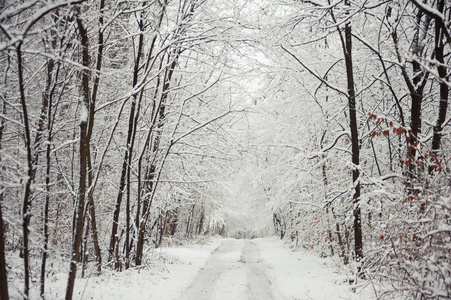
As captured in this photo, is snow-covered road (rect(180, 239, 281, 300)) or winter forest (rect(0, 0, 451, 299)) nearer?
winter forest (rect(0, 0, 451, 299))

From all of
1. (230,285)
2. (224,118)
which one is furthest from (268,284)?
(224,118)

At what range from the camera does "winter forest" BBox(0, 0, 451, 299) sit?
3.62 meters

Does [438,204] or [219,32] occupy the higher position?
[219,32]

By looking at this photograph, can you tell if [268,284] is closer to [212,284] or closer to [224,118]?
[212,284]

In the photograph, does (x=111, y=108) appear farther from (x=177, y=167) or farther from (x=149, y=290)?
(x=149, y=290)

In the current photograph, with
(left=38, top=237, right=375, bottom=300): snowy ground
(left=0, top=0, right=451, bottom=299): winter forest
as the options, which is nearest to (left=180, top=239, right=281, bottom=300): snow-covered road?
(left=38, top=237, right=375, bottom=300): snowy ground

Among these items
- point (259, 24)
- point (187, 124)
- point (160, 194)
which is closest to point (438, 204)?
point (259, 24)

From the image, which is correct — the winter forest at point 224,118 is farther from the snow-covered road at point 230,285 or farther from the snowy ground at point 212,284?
the snow-covered road at point 230,285

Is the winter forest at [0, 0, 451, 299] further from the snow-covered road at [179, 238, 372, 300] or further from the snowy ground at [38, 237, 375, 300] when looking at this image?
the snow-covered road at [179, 238, 372, 300]

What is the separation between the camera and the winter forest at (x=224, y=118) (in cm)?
362

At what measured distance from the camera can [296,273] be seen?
9.48 meters

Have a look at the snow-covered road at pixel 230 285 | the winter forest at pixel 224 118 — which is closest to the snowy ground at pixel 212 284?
the snow-covered road at pixel 230 285

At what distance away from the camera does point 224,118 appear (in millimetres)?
8742

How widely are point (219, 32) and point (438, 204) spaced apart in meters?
5.14
